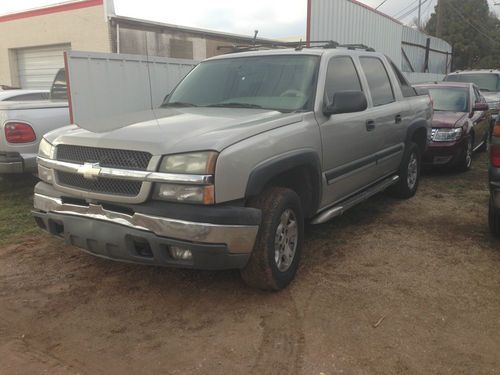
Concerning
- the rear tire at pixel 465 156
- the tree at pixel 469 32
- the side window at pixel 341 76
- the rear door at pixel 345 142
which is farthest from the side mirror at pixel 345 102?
the tree at pixel 469 32

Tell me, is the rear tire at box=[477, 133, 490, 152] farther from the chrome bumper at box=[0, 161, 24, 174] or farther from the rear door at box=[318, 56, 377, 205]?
the chrome bumper at box=[0, 161, 24, 174]

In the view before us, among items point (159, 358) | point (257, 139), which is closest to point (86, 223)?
point (159, 358)

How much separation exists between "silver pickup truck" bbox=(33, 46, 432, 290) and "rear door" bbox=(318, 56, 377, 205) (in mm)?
16

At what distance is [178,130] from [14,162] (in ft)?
12.3

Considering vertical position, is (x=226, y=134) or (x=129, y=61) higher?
(x=129, y=61)

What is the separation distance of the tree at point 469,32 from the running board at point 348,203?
1590 inches

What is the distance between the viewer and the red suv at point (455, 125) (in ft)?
26.2

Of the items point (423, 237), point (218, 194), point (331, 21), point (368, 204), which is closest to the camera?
point (218, 194)

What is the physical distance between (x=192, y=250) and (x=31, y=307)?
55.8 inches

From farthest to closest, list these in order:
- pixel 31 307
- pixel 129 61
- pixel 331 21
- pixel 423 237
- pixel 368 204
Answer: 1. pixel 331 21
2. pixel 129 61
3. pixel 368 204
4. pixel 423 237
5. pixel 31 307

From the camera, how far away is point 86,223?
3.38 m

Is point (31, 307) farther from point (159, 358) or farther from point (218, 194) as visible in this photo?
point (218, 194)

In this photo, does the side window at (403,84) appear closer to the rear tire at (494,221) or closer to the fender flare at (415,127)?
the fender flare at (415,127)

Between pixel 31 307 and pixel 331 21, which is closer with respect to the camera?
pixel 31 307
